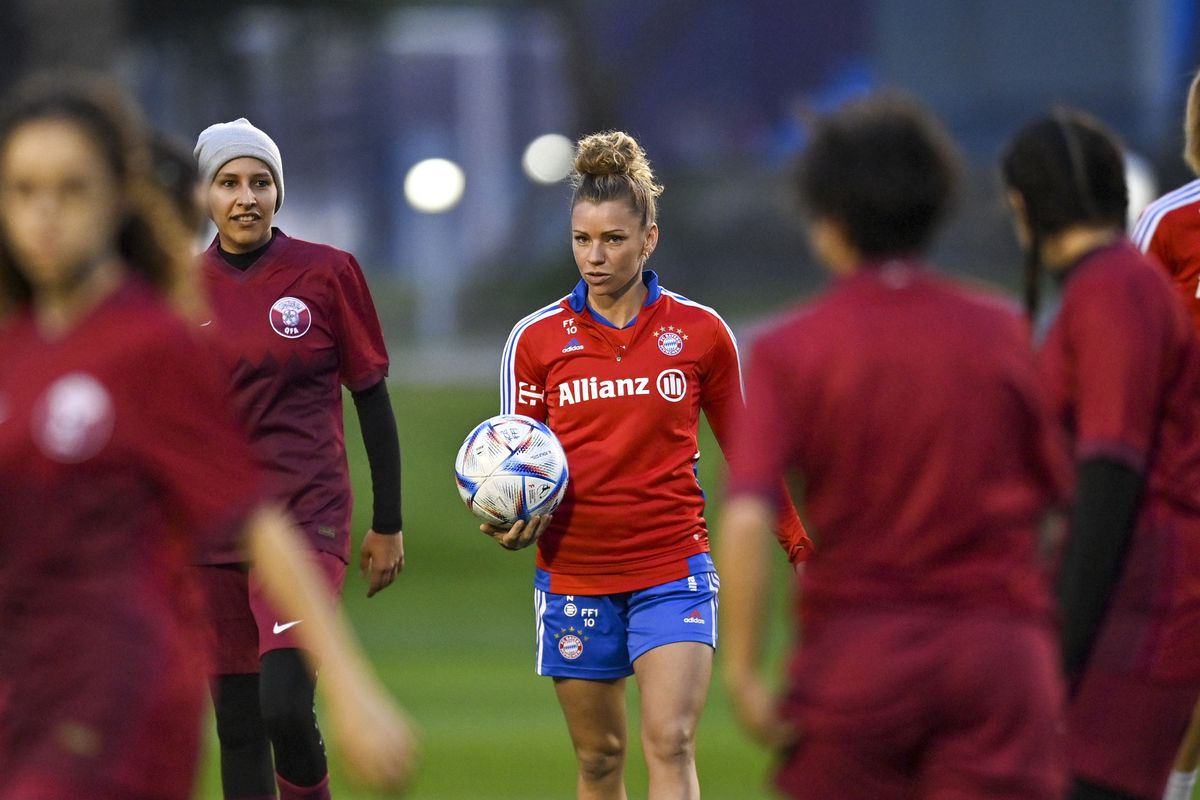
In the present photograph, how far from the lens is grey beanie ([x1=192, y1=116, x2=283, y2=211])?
660cm

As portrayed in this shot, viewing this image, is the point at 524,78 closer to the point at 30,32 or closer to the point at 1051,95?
the point at 1051,95

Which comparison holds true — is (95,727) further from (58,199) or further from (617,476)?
(617,476)

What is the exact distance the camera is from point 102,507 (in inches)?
136

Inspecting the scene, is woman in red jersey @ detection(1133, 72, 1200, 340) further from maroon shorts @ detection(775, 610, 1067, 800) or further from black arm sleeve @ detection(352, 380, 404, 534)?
maroon shorts @ detection(775, 610, 1067, 800)

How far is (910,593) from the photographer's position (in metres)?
3.86

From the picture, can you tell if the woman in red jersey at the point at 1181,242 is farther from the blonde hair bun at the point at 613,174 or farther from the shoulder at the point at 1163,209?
the blonde hair bun at the point at 613,174

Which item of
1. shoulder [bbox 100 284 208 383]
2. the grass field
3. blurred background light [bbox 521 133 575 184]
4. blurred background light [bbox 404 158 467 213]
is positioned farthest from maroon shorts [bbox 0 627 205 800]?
blurred background light [bbox 404 158 467 213]

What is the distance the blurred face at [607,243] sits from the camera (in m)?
6.60

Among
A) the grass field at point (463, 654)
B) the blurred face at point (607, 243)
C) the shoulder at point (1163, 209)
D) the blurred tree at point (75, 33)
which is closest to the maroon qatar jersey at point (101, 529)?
the blurred face at point (607, 243)

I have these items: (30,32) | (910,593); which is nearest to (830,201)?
(910,593)

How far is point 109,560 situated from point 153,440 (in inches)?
8.5

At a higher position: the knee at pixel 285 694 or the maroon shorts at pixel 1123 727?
the maroon shorts at pixel 1123 727

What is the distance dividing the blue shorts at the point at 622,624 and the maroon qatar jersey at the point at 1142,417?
2.06 metres

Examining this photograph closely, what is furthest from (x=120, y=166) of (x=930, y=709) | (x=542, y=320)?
(x=542, y=320)
